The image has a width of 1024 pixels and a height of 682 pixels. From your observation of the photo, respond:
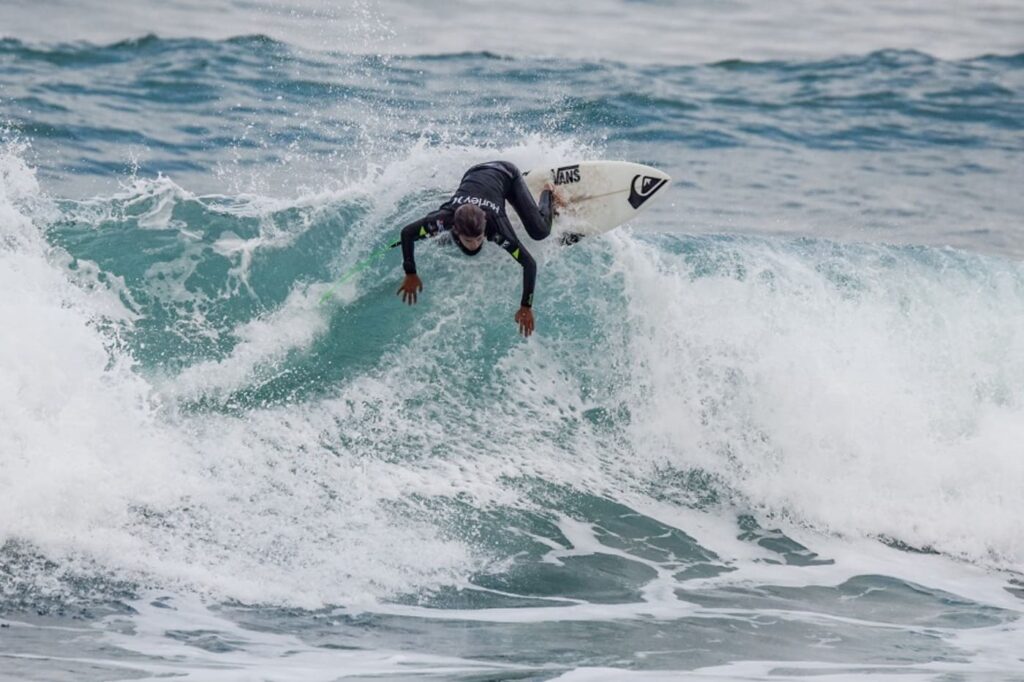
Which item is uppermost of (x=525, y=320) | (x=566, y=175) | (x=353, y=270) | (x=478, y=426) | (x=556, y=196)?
(x=566, y=175)

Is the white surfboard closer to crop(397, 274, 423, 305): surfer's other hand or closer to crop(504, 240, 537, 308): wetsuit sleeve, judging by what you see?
crop(504, 240, 537, 308): wetsuit sleeve

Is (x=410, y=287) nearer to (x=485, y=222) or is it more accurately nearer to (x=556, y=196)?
(x=485, y=222)

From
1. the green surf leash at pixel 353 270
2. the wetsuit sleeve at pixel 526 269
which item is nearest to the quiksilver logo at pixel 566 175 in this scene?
the green surf leash at pixel 353 270

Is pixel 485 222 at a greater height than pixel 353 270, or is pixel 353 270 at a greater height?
pixel 485 222

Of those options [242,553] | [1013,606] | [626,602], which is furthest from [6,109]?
[1013,606]

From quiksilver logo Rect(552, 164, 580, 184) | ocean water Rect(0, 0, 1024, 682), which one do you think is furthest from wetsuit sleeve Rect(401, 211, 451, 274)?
quiksilver logo Rect(552, 164, 580, 184)

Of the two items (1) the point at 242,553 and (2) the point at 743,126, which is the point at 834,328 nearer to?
(1) the point at 242,553

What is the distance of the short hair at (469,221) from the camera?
25.0 ft

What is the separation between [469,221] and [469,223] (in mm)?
14

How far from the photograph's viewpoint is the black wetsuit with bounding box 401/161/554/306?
796 cm

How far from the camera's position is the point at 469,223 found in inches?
301

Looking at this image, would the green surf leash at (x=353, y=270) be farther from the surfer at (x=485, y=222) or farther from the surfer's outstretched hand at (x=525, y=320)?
the surfer's outstretched hand at (x=525, y=320)

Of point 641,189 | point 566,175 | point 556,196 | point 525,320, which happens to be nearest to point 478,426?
point 525,320

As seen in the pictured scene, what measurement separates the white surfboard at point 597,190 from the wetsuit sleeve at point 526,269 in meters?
1.35
